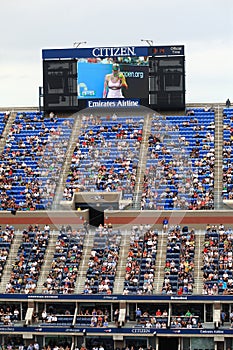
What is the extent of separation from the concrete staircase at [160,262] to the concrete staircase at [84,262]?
444 cm

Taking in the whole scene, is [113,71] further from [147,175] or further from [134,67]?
[147,175]

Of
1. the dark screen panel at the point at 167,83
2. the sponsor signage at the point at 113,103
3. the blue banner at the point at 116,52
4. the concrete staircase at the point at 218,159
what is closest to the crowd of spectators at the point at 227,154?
the concrete staircase at the point at 218,159

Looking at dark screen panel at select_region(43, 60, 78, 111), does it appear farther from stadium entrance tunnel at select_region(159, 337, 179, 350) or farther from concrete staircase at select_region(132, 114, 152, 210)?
stadium entrance tunnel at select_region(159, 337, 179, 350)

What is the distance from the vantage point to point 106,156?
268ft

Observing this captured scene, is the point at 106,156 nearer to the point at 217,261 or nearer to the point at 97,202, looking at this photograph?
the point at 97,202

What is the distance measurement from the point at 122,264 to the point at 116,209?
5.94 metres

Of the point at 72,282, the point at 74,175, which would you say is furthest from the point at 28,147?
the point at 72,282

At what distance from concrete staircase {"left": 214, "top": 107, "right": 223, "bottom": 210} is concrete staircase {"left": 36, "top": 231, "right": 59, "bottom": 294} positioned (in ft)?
35.3

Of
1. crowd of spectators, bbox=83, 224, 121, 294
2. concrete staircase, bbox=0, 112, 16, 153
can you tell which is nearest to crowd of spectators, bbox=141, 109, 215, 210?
crowd of spectators, bbox=83, 224, 121, 294

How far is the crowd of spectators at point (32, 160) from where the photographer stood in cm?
7788

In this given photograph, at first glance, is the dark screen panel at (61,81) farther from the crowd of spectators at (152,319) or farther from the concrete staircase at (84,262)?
the crowd of spectators at (152,319)

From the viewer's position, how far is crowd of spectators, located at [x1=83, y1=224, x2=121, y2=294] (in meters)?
69.2

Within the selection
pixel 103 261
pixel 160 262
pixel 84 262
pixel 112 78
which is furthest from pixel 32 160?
pixel 160 262

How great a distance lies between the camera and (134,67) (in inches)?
A: 3356
